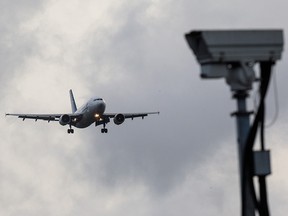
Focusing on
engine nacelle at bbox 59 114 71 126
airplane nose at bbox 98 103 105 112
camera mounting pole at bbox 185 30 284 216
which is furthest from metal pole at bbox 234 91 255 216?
engine nacelle at bbox 59 114 71 126

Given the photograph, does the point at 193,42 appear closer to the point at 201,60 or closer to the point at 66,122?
the point at 201,60

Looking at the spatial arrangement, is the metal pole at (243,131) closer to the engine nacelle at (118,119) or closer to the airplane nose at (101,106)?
the airplane nose at (101,106)

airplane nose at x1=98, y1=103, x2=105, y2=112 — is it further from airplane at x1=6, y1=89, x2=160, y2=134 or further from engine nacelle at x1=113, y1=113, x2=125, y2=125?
engine nacelle at x1=113, y1=113, x2=125, y2=125

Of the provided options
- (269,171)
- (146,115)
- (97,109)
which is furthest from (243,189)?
(146,115)

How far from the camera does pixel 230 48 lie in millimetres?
28375

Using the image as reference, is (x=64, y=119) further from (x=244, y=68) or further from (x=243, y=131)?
(x=244, y=68)

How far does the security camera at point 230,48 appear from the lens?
92.2 ft

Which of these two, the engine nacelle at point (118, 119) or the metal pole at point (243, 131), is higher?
the engine nacelle at point (118, 119)

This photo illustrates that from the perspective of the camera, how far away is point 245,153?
29.1 metres

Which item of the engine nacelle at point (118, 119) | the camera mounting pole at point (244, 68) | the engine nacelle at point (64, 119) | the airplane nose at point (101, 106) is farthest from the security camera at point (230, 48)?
the engine nacelle at point (64, 119)

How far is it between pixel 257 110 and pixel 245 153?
178 cm

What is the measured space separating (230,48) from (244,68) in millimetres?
915

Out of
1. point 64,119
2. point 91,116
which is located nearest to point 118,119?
point 91,116

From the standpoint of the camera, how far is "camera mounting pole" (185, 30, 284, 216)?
28203 millimetres
